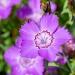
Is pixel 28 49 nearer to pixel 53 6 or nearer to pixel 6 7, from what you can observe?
pixel 53 6

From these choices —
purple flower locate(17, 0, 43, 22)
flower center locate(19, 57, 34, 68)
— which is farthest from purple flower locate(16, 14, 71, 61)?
purple flower locate(17, 0, 43, 22)

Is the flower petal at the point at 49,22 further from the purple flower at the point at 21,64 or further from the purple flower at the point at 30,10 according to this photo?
the purple flower at the point at 30,10

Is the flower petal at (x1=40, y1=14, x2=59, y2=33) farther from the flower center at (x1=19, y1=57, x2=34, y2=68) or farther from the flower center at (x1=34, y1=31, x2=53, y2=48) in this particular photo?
the flower center at (x1=19, y1=57, x2=34, y2=68)

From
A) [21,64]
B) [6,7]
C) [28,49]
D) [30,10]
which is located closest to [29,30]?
[28,49]

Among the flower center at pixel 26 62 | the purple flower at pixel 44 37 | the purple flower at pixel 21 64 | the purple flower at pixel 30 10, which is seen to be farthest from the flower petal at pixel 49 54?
the purple flower at pixel 30 10

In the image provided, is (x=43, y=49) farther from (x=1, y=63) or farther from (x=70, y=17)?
(x=1, y=63)

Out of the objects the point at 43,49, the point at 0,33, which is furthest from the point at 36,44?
the point at 0,33

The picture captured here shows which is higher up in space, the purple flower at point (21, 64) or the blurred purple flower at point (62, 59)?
the blurred purple flower at point (62, 59)
